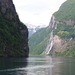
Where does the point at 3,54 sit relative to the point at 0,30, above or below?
below

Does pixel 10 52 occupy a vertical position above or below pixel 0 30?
below

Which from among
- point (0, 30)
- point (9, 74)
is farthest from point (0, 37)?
point (9, 74)

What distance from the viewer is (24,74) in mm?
72562

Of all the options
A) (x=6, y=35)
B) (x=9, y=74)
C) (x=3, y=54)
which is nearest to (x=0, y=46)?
(x=3, y=54)

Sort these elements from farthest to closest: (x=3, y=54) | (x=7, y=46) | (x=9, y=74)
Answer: (x=7, y=46) → (x=3, y=54) → (x=9, y=74)

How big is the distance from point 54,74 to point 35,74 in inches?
218

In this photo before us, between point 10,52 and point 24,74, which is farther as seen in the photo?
point 10,52

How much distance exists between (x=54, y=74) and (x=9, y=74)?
12.9 meters

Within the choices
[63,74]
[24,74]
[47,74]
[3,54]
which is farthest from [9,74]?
[3,54]

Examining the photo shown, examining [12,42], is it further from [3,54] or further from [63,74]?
[63,74]

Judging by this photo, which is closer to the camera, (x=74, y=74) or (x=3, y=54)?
(x=74, y=74)

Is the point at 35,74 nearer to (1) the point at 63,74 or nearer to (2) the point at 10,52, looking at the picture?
(1) the point at 63,74

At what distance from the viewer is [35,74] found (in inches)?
2852

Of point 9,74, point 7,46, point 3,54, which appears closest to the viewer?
point 9,74
